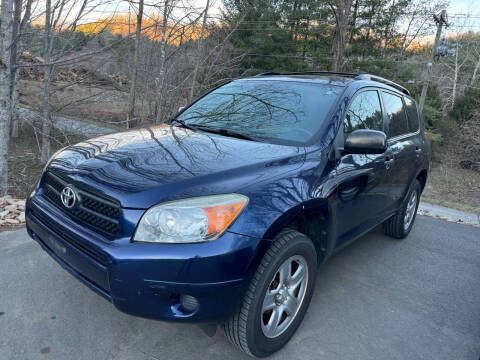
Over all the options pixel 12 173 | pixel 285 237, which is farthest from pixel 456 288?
pixel 12 173

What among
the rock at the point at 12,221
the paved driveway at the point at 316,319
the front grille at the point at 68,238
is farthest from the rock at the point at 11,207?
the front grille at the point at 68,238

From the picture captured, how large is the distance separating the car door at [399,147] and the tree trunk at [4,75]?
15.6 ft

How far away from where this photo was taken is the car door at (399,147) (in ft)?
11.4

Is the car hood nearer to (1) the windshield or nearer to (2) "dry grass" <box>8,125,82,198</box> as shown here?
(1) the windshield

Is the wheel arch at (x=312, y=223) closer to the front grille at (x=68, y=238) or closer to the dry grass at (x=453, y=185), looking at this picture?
the front grille at (x=68, y=238)

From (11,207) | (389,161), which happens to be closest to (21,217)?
(11,207)

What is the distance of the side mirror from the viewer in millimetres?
2551

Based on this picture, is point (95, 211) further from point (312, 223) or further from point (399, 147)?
point (399, 147)

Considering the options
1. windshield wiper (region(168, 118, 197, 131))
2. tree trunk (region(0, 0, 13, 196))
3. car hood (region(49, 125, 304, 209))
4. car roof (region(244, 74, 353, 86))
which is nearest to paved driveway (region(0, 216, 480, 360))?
car hood (region(49, 125, 304, 209))

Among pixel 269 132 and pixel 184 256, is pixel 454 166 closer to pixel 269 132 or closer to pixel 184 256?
pixel 269 132

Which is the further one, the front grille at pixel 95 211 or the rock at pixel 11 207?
the rock at pixel 11 207

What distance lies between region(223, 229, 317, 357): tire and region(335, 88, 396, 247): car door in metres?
0.52

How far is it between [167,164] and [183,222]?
0.46m

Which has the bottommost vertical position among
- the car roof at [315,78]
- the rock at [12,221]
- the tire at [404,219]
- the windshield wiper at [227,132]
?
the rock at [12,221]
